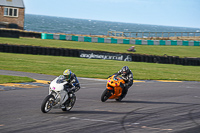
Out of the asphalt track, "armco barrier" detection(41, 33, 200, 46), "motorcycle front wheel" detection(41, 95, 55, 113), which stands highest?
"armco barrier" detection(41, 33, 200, 46)

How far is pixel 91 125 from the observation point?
805 cm

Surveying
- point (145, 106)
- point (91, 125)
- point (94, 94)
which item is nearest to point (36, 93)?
point (94, 94)

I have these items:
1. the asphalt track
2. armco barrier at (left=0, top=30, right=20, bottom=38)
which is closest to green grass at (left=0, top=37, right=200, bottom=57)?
armco barrier at (left=0, top=30, right=20, bottom=38)

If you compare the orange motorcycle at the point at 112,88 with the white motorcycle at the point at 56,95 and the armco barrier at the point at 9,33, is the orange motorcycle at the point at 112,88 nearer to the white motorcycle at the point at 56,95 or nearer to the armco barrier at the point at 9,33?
the white motorcycle at the point at 56,95

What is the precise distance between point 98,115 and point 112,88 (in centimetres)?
278

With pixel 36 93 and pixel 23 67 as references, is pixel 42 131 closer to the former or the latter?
pixel 36 93

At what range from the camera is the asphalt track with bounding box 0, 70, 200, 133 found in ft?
25.3

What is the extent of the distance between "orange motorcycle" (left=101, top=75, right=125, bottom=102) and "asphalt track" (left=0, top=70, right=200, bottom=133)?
35cm

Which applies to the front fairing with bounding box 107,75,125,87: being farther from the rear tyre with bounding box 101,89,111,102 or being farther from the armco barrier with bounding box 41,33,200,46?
the armco barrier with bounding box 41,33,200,46

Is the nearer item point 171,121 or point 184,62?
point 171,121

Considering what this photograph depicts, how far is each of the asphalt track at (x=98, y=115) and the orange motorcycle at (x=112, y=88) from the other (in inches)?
13.9

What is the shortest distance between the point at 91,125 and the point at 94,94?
19.9 feet

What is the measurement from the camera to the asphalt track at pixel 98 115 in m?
7.71

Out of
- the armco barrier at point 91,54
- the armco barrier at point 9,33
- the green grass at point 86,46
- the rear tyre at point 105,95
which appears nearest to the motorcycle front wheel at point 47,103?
the rear tyre at point 105,95
